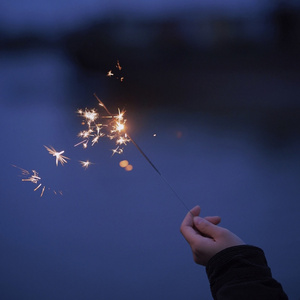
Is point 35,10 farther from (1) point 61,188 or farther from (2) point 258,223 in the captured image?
(2) point 258,223

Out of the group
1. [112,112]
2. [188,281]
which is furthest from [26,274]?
[112,112]

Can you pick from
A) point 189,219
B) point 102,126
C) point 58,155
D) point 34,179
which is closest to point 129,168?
point 102,126

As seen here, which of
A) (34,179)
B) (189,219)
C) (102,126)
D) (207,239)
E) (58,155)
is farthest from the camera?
(102,126)

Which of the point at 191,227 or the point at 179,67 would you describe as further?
the point at 179,67

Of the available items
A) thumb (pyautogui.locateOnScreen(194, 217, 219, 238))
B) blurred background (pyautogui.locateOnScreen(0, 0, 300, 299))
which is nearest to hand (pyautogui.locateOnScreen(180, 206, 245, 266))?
thumb (pyautogui.locateOnScreen(194, 217, 219, 238))

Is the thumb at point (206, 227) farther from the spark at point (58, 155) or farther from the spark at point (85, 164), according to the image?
the spark at point (58, 155)

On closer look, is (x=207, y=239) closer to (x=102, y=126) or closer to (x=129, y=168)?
(x=129, y=168)

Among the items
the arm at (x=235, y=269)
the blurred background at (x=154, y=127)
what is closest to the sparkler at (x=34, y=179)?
the blurred background at (x=154, y=127)

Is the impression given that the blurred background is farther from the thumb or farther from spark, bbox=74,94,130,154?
the thumb
